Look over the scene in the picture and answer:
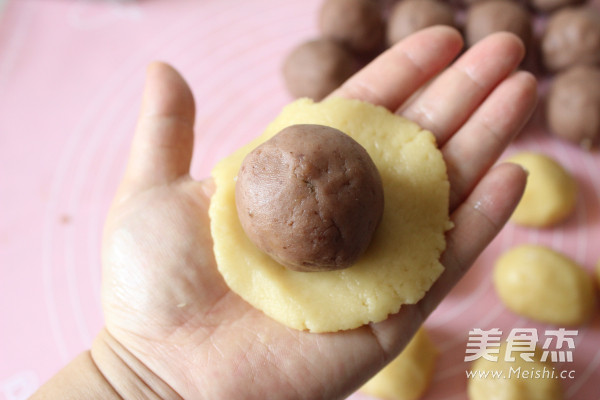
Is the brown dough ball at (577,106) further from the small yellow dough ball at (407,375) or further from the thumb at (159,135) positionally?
the thumb at (159,135)

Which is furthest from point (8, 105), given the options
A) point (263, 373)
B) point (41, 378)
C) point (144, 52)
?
point (263, 373)

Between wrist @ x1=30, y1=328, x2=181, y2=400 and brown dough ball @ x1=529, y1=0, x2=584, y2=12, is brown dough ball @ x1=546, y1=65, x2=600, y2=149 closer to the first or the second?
Result: brown dough ball @ x1=529, y1=0, x2=584, y2=12

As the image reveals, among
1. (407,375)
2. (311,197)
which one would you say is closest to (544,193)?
(407,375)

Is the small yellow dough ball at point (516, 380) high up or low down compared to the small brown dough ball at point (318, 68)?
down

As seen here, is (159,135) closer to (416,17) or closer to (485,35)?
(416,17)

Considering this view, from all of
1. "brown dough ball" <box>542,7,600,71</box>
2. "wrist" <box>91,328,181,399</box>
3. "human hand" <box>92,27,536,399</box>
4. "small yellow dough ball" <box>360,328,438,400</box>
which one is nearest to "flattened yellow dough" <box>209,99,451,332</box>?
"human hand" <box>92,27,536,399</box>

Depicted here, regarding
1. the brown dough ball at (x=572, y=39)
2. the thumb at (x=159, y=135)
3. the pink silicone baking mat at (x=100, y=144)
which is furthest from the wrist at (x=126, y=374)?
the brown dough ball at (x=572, y=39)
